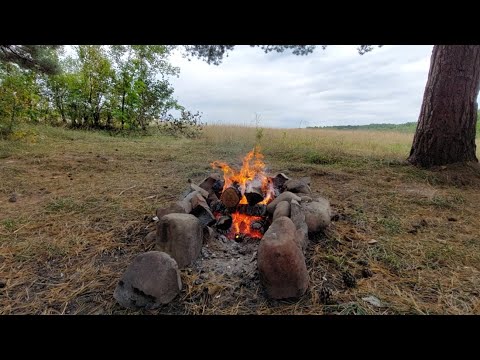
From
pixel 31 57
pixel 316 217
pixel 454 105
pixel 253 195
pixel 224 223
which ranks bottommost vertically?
pixel 224 223

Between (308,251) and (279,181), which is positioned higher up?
(279,181)

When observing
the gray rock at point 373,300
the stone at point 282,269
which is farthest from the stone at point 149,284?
the gray rock at point 373,300

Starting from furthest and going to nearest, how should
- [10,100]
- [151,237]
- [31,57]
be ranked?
[31,57]
[10,100]
[151,237]

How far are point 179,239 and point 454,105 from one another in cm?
507

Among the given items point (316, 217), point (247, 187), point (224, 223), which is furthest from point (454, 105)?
point (224, 223)

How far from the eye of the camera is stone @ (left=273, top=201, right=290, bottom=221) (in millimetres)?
2292

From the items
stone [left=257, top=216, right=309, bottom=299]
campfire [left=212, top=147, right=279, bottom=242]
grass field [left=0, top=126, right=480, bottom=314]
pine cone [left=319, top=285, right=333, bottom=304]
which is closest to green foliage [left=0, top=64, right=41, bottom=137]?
grass field [left=0, top=126, right=480, bottom=314]

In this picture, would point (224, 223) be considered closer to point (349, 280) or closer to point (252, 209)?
point (252, 209)

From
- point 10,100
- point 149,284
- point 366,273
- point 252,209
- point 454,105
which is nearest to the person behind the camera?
point 149,284

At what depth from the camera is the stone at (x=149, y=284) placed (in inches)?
61.9

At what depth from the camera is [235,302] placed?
1.65 metres

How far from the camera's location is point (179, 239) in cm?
196
